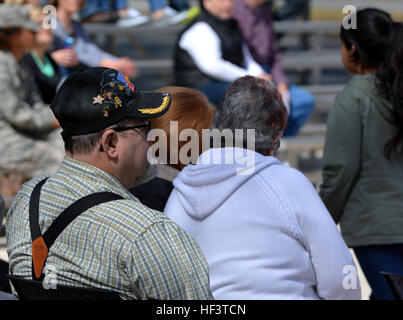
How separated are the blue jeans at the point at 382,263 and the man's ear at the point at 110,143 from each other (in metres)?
1.71

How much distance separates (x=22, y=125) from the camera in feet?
16.5

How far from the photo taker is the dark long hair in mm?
3121

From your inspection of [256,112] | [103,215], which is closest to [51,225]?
[103,215]

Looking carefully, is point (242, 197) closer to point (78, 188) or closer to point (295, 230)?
point (295, 230)

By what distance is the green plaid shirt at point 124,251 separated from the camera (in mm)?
1693

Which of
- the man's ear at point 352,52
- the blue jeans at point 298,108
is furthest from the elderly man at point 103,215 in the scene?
the blue jeans at point 298,108

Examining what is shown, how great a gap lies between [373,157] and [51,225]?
1.76 metres

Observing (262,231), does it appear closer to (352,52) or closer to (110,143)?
(110,143)

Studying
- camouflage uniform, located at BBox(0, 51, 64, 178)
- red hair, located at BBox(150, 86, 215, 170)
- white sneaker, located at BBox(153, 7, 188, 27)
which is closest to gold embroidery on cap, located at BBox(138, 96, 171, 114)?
red hair, located at BBox(150, 86, 215, 170)

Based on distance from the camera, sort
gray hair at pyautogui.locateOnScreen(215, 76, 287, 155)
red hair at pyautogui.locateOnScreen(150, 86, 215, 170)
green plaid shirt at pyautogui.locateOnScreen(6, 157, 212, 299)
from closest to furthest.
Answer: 1. green plaid shirt at pyautogui.locateOnScreen(6, 157, 212, 299)
2. gray hair at pyautogui.locateOnScreen(215, 76, 287, 155)
3. red hair at pyautogui.locateOnScreen(150, 86, 215, 170)

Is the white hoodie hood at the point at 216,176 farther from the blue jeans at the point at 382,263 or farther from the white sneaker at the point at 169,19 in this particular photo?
the white sneaker at the point at 169,19

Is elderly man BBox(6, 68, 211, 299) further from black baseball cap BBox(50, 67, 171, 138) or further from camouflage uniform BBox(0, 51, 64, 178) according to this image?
camouflage uniform BBox(0, 51, 64, 178)
